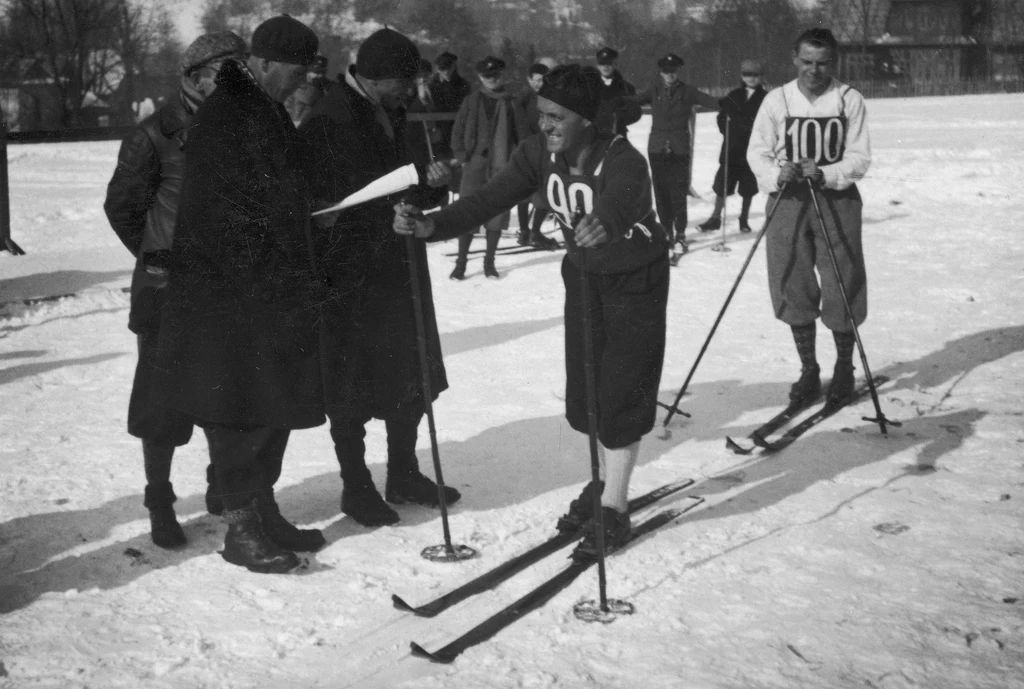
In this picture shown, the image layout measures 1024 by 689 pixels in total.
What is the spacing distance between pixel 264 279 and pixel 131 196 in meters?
0.61

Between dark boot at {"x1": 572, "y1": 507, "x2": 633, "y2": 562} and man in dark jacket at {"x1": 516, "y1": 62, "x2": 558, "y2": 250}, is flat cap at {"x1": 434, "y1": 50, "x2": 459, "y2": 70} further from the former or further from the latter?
dark boot at {"x1": 572, "y1": 507, "x2": 633, "y2": 562}

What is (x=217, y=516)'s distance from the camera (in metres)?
4.85

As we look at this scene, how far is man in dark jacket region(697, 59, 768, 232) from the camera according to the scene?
41.0 ft

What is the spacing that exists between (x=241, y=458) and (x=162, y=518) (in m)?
0.55

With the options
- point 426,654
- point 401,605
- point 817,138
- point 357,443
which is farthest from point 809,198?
point 426,654

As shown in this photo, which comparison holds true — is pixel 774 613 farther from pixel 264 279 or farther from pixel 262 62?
pixel 262 62

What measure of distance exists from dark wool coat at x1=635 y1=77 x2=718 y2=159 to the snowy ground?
3674mm

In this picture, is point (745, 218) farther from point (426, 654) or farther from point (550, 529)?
point (426, 654)

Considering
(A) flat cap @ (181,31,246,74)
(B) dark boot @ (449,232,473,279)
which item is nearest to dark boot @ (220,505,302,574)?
(A) flat cap @ (181,31,246,74)

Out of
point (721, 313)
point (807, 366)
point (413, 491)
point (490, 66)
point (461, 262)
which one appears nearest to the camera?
point (413, 491)

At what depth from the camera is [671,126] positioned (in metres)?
12.5

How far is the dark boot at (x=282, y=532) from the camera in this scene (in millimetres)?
4449

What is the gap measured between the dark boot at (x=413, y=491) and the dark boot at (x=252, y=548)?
812 mm

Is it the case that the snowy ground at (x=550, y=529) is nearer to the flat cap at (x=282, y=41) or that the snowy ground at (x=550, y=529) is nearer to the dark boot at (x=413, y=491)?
the dark boot at (x=413, y=491)
